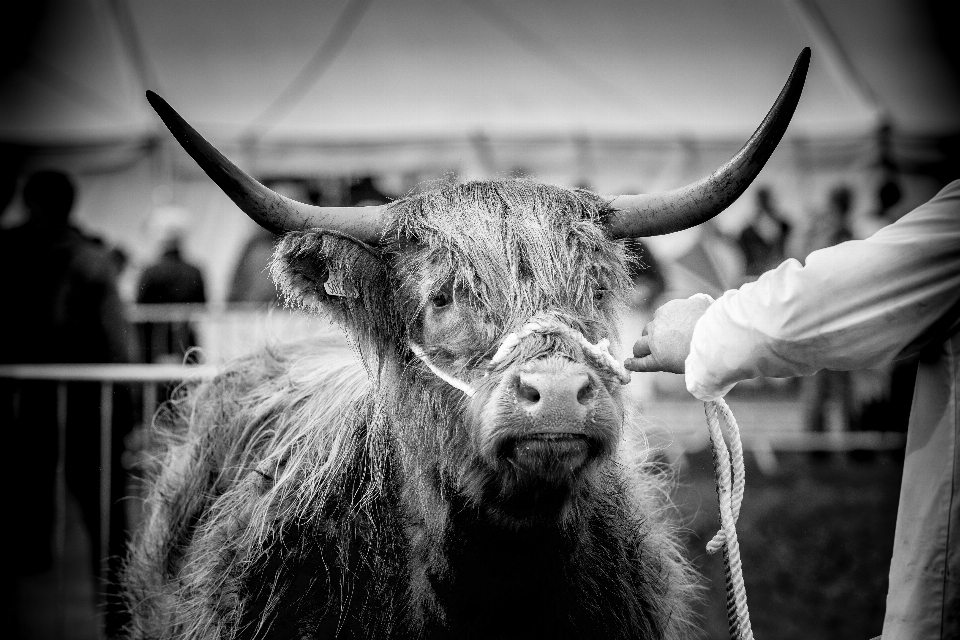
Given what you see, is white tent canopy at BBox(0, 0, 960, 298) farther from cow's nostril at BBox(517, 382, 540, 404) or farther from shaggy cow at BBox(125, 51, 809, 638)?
cow's nostril at BBox(517, 382, 540, 404)

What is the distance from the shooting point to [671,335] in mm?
2393

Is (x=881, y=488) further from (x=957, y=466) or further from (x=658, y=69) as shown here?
(x=957, y=466)

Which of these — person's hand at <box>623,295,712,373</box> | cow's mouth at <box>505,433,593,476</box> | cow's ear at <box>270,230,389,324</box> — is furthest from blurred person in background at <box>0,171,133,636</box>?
person's hand at <box>623,295,712,373</box>

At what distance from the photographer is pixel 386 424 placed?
3.00 metres

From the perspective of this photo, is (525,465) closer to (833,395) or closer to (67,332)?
(67,332)

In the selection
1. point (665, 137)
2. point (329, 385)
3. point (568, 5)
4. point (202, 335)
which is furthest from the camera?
point (665, 137)

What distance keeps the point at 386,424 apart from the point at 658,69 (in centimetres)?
870

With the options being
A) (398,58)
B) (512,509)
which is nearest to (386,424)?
(512,509)

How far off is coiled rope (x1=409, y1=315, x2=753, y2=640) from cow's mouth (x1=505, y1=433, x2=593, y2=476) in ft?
0.95

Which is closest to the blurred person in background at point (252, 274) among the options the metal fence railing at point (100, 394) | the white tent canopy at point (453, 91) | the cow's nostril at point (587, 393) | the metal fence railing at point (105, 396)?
the metal fence railing at point (105, 396)

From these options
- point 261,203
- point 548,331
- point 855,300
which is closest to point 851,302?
point 855,300

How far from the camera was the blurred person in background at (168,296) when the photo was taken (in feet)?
26.8

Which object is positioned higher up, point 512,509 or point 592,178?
point 592,178

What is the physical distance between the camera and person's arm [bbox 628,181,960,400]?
1841 millimetres
